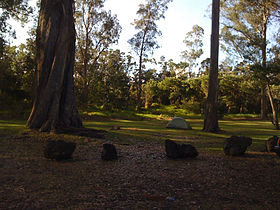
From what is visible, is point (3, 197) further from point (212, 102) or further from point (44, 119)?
point (212, 102)

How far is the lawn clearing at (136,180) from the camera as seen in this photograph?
11.7 ft

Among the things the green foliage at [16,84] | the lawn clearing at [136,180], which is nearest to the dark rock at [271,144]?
the lawn clearing at [136,180]

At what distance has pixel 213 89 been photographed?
13.1 meters

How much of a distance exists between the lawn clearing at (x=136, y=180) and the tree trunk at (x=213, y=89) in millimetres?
5215

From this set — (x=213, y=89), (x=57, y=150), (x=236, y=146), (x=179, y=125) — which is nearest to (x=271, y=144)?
(x=236, y=146)

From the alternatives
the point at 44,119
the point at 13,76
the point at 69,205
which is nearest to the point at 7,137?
the point at 44,119

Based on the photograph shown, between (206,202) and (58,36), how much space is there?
8.69 m

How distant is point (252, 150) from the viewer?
26.1ft

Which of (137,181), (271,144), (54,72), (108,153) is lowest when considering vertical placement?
(137,181)

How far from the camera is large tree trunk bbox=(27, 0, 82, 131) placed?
965cm

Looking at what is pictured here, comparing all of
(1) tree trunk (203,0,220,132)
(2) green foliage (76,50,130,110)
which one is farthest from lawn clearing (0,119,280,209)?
(2) green foliage (76,50,130,110)

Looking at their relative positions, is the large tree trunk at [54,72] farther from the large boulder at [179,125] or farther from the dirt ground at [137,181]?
the large boulder at [179,125]

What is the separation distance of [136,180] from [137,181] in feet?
0.20

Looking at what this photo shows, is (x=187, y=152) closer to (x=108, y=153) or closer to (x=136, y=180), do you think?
(x=108, y=153)
